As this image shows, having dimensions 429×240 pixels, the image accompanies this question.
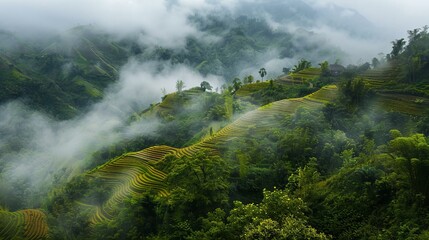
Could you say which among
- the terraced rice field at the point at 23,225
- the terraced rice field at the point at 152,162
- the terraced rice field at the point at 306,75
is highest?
the terraced rice field at the point at 306,75

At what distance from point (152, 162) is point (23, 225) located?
15346 mm

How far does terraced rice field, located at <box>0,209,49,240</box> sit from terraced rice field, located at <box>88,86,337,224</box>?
7.25 m

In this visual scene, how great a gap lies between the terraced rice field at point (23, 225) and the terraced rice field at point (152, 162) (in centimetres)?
725

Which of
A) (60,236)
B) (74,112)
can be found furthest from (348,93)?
(74,112)

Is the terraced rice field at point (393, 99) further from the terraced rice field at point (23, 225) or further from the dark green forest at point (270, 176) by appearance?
the terraced rice field at point (23, 225)

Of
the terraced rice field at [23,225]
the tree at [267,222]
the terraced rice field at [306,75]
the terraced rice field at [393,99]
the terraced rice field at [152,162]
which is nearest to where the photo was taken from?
the tree at [267,222]

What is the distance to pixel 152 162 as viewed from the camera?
44.7 metres

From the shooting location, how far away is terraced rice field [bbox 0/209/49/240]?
40.2 m

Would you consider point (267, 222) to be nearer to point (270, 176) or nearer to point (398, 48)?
point (270, 176)

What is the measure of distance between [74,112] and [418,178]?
14987cm

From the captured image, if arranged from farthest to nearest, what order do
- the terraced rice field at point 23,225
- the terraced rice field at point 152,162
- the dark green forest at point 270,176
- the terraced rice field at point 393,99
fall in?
the terraced rice field at point 393,99
the terraced rice field at point 23,225
the terraced rice field at point 152,162
the dark green forest at point 270,176

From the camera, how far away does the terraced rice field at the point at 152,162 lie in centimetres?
3812

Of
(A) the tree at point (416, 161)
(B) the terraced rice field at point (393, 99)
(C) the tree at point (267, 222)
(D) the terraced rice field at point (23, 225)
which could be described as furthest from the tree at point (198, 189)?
(B) the terraced rice field at point (393, 99)

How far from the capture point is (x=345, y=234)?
23.7 metres
